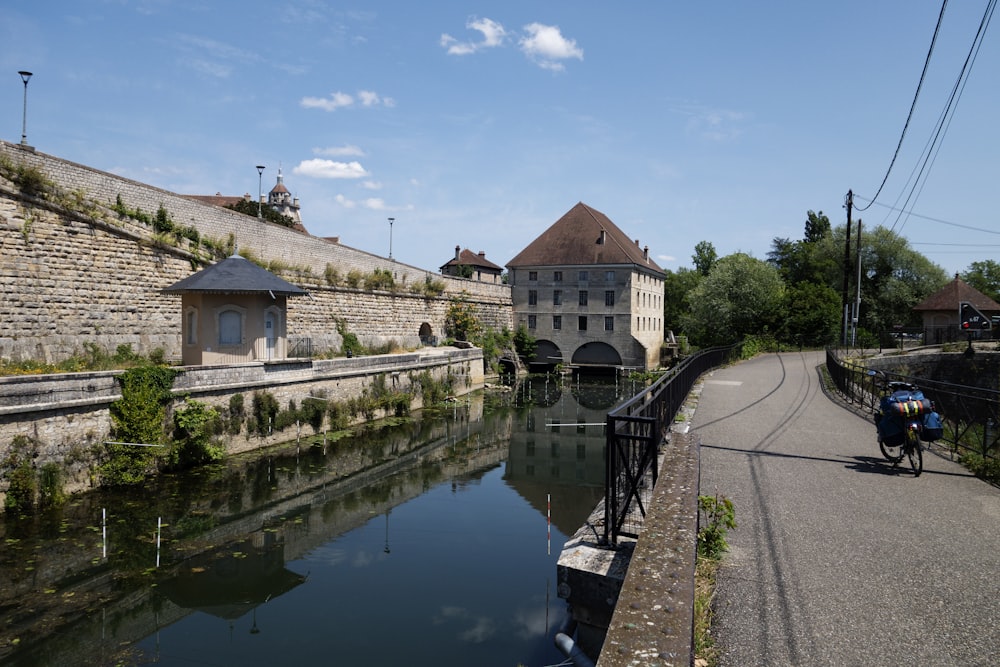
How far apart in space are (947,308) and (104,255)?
45.1m

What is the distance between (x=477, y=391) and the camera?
3581cm

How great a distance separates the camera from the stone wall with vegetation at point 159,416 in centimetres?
1206

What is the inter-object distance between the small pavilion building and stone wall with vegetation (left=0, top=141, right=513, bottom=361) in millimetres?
2505

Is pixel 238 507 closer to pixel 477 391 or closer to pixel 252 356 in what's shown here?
pixel 252 356

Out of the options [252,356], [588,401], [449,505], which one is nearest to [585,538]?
[449,505]

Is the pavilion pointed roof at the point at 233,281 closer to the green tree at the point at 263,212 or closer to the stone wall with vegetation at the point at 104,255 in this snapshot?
the stone wall with vegetation at the point at 104,255

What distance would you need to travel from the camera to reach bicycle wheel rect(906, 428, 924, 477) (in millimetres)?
8883

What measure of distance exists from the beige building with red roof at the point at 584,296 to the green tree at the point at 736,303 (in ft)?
16.0

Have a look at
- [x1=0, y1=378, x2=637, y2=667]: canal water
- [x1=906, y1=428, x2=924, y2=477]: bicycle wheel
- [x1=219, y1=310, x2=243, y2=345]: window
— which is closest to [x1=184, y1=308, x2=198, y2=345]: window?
[x1=219, y1=310, x2=243, y2=345]: window

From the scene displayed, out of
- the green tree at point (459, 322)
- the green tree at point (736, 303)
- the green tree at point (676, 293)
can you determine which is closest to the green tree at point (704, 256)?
the green tree at point (676, 293)

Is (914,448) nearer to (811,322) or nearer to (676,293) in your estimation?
(811,322)

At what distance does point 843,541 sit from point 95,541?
11541 millimetres

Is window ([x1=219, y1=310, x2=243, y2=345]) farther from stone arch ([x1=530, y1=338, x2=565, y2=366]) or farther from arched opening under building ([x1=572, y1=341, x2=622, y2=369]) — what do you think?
arched opening under building ([x1=572, y1=341, x2=622, y2=369])

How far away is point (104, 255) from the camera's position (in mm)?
18203
